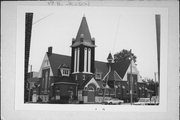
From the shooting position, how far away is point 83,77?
178 centimetres

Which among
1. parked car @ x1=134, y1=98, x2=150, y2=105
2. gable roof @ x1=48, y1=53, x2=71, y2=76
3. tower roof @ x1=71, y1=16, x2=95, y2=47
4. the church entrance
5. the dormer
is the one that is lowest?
parked car @ x1=134, y1=98, x2=150, y2=105

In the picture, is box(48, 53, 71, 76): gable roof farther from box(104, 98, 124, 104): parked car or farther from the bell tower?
box(104, 98, 124, 104): parked car

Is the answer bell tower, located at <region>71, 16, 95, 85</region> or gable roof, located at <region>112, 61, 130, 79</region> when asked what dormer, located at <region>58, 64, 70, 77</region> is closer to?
bell tower, located at <region>71, 16, 95, 85</region>

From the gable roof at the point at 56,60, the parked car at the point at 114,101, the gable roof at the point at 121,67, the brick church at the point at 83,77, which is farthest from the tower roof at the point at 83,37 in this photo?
the parked car at the point at 114,101

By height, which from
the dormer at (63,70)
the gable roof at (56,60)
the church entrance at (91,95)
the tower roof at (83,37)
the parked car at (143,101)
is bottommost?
the parked car at (143,101)

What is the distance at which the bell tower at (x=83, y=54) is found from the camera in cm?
178

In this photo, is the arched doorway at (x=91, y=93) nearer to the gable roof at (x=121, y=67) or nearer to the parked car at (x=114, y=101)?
the parked car at (x=114, y=101)

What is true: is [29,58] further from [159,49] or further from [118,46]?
[159,49]

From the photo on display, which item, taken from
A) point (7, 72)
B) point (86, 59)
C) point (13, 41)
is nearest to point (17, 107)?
point (7, 72)

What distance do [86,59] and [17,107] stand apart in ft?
2.19

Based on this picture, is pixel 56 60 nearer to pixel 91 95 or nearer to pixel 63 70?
pixel 63 70

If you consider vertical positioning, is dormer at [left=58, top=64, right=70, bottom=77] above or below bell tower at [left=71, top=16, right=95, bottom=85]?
below

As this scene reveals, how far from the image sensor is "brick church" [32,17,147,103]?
1768 mm

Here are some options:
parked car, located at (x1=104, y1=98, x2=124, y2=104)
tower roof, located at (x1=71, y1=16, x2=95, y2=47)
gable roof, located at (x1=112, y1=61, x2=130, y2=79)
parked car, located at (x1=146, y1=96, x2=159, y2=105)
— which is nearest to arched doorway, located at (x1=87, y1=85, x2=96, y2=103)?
parked car, located at (x1=104, y1=98, x2=124, y2=104)
